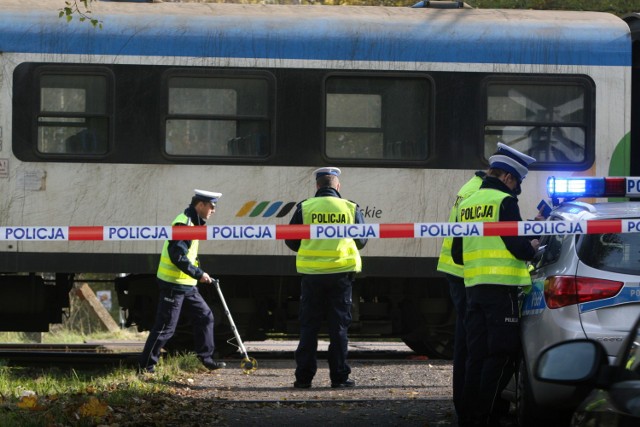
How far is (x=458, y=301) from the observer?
27.9ft

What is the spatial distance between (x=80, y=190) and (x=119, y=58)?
1323 mm

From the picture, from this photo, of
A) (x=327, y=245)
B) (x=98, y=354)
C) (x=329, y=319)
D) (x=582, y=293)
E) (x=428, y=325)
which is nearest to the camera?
(x=582, y=293)

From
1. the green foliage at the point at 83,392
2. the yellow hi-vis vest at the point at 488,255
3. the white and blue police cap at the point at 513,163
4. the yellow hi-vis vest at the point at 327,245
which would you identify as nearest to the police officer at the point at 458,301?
the yellow hi-vis vest at the point at 488,255

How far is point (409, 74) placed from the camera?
12164mm

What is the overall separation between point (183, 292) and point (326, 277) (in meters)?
1.55

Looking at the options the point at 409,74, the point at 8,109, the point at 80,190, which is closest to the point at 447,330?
the point at 409,74

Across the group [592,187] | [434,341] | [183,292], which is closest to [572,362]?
[592,187]

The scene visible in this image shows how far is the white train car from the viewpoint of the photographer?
11.9 m

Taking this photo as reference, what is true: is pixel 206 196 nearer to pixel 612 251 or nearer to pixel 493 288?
pixel 493 288

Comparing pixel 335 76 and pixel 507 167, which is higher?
pixel 335 76

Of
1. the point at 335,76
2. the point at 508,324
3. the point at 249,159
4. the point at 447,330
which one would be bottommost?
the point at 447,330

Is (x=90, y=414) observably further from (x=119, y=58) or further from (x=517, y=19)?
(x=517, y=19)

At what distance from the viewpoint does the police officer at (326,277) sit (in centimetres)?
996

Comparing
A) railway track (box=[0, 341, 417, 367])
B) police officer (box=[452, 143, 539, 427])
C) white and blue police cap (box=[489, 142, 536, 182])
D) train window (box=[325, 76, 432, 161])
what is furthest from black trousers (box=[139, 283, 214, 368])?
white and blue police cap (box=[489, 142, 536, 182])
